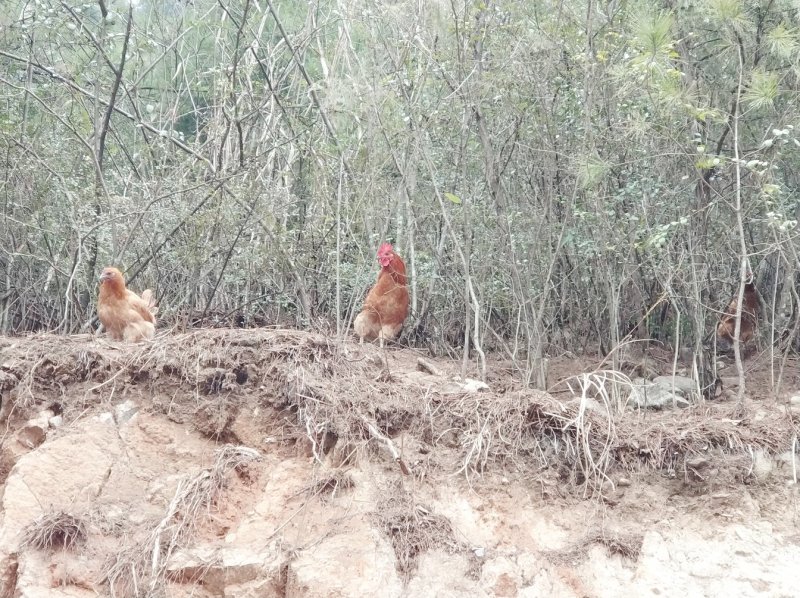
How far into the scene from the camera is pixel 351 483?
510cm

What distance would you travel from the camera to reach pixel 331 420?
531 centimetres

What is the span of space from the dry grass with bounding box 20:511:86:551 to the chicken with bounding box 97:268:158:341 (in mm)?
2141

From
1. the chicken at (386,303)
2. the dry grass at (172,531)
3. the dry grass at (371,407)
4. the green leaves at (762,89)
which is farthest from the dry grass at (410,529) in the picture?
the green leaves at (762,89)

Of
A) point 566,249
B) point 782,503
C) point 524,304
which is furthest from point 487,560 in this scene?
point 566,249

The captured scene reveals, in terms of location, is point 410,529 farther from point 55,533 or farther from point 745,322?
point 745,322

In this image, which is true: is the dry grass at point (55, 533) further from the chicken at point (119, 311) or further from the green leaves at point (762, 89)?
the green leaves at point (762, 89)

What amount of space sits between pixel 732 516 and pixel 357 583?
223 cm

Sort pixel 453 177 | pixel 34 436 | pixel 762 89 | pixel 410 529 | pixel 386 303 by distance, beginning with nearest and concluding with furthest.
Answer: pixel 410 529
pixel 34 436
pixel 762 89
pixel 386 303
pixel 453 177

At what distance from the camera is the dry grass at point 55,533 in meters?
4.92

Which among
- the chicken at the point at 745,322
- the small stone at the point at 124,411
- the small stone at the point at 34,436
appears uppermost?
the chicken at the point at 745,322

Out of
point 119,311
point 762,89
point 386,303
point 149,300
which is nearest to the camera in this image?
point 762,89

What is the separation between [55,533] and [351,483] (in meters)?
1.73

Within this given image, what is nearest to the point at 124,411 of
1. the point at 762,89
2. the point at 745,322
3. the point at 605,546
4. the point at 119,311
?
the point at 119,311

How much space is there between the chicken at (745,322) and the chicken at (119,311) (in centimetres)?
489
